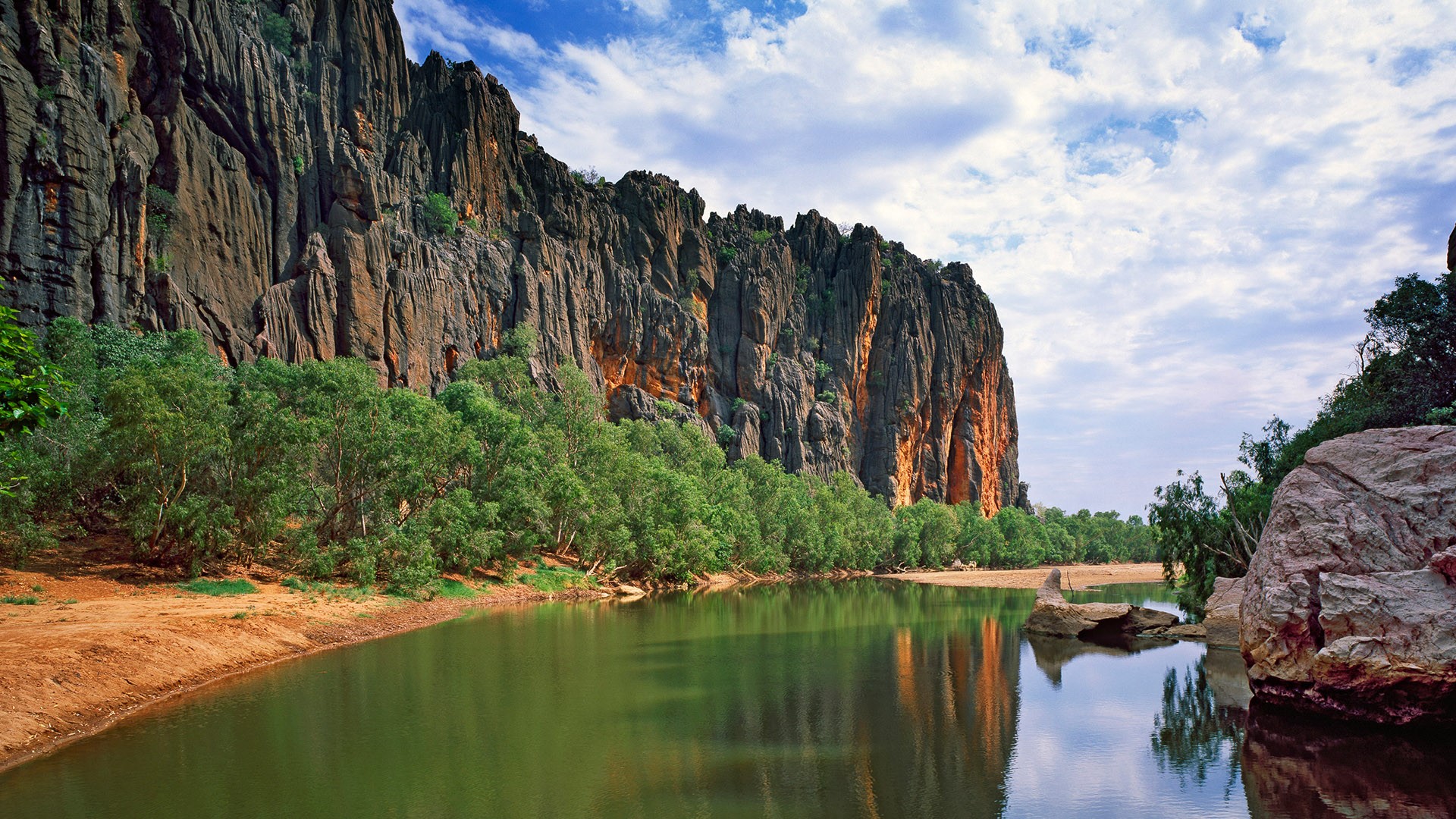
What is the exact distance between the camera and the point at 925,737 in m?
16.2

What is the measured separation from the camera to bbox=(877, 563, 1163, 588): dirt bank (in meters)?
75.6

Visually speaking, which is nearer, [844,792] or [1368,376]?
[844,792]

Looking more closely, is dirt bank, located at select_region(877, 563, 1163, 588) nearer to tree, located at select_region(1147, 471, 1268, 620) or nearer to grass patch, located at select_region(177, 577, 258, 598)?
tree, located at select_region(1147, 471, 1268, 620)

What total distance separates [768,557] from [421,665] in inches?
1960

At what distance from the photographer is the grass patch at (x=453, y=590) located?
37.6m

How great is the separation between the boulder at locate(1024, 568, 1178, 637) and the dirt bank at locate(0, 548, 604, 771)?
25659 millimetres

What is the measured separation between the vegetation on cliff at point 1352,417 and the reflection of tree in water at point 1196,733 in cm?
945

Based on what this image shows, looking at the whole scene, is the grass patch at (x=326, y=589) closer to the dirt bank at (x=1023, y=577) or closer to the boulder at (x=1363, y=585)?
the boulder at (x=1363, y=585)

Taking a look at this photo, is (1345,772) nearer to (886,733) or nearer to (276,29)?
(886,733)

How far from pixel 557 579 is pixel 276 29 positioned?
55872 mm

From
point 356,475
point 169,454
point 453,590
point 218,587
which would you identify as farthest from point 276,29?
point 218,587

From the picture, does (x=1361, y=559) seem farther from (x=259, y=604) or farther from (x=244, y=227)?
(x=244, y=227)

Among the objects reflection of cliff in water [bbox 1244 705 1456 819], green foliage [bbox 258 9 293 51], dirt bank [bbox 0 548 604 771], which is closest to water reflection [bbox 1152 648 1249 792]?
reflection of cliff in water [bbox 1244 705 1456 819]

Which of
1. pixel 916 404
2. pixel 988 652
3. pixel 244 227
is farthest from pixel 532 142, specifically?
pixel 988 652
